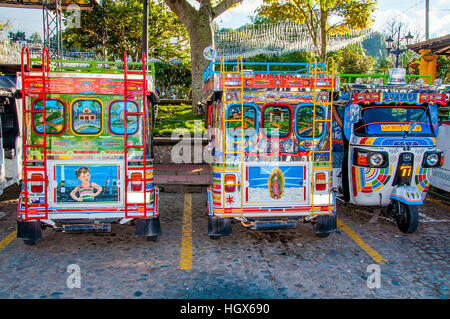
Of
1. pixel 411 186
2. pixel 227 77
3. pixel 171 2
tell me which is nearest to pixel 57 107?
pixel 227 77

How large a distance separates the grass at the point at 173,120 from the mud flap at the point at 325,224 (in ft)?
24.7

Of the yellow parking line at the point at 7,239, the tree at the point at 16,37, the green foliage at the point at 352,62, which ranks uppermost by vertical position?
the tree at the point at 16,37

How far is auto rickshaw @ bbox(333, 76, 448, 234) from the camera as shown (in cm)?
729

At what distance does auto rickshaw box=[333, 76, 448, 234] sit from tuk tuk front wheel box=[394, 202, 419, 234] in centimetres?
2

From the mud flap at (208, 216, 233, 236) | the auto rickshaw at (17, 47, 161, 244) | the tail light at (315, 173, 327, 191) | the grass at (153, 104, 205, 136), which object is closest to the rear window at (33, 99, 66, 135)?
the auto rickshaw at (17, 47, 161, 244)

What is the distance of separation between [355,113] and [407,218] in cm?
217

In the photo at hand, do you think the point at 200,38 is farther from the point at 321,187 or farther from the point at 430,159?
the point at 321,187

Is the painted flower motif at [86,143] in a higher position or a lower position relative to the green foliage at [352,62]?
lower

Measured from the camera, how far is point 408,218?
22.8 ft

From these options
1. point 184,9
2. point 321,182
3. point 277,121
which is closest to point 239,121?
point 277,121

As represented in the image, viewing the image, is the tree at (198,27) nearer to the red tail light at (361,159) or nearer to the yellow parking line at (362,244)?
the red tail light at (361,159)

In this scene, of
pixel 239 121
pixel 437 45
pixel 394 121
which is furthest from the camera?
pixel 437 45

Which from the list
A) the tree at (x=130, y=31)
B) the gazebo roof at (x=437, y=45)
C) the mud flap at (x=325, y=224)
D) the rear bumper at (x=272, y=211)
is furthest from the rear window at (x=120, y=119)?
the tree at (x=130, y=31)

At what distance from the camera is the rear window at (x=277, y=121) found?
662 cm
